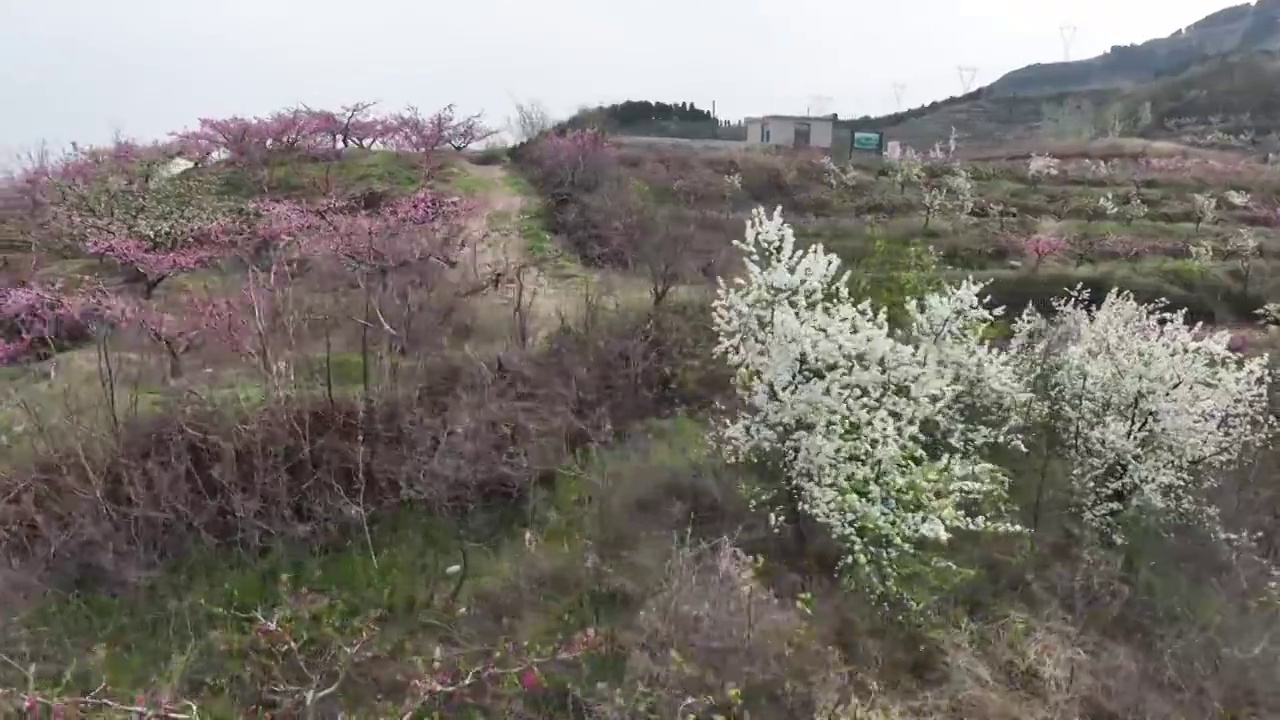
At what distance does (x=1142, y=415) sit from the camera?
8.94m

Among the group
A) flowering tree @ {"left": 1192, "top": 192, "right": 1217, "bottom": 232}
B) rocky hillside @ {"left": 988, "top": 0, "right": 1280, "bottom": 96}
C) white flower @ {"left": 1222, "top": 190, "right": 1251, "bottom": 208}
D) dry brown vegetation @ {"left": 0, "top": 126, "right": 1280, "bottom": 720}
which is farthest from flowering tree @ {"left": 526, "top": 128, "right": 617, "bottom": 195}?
rocky hillside @ {"left": 988, "top": 0, "right": 1280, "bottom": 96}

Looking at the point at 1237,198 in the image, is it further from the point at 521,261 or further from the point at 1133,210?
the point at 521,261

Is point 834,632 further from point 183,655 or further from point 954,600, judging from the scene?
point 183,655

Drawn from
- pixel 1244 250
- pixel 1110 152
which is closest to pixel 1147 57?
pixel 1110 152

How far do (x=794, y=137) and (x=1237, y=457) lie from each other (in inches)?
834

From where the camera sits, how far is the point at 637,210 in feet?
54.9

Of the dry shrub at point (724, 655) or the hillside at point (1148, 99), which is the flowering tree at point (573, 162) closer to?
the dry shrub at point (724, 655)

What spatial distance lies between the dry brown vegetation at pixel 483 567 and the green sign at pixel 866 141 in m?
19.6

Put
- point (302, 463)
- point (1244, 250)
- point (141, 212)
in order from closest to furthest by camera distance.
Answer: point (302, 463)
point (141, 212)
point (1244, 250)

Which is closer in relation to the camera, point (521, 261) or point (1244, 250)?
point (521, 261)

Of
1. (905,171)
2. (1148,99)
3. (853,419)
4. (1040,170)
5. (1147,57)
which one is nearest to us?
(853,419)

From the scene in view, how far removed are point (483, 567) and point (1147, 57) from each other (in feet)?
281

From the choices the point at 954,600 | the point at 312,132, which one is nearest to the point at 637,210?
the point at 312,132

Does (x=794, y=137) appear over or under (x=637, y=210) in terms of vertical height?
over
